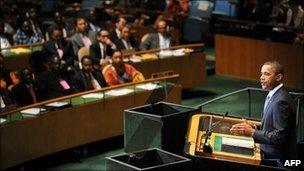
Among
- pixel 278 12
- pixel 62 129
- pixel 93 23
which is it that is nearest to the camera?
pixel 62 129

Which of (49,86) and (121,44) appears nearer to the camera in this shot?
(49,86)

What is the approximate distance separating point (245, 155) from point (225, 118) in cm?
60

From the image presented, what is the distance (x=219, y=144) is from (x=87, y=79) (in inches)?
167

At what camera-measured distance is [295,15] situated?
39.3 feet

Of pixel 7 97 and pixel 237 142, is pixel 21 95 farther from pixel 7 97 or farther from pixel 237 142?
pixel 237 142

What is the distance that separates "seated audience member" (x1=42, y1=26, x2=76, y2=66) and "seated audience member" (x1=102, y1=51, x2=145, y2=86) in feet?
3.87

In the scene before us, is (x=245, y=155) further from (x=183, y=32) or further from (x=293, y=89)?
(x=183, y=32)

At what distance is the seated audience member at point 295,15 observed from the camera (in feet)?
38.9

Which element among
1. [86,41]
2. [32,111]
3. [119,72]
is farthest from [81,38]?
[32,111]

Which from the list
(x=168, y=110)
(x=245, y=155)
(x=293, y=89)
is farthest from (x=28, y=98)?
(x=293, y=89)

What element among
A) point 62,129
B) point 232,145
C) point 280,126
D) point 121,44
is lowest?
point 62,129

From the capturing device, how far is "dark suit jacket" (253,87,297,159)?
4.20 meters

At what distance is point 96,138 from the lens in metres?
7.88

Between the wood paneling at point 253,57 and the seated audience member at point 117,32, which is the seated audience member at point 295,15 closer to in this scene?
the wood paneling at point 253,57
